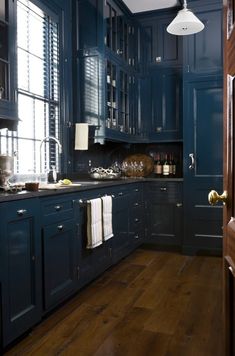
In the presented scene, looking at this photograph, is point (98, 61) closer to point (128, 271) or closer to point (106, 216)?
point (106, 216)

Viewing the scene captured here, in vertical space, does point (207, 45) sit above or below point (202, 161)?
above

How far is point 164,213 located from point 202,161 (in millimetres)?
814

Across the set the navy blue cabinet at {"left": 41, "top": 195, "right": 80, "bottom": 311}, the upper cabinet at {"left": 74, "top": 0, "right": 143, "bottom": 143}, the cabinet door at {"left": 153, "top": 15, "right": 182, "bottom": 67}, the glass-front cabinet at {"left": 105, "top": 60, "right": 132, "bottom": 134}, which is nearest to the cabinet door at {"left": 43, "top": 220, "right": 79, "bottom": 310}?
the navy blue cabinet at {"left": 41, "top": 195, "right": 80, "bottom": 311}

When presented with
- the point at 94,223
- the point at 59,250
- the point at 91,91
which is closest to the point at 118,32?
the point at 91,91

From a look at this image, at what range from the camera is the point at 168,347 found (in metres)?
2.05

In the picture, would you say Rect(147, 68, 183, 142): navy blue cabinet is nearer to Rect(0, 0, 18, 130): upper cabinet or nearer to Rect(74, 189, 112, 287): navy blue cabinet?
Rect(74, 189, 112, 287): navy blue cabinet

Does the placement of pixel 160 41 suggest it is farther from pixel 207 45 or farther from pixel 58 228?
pixel 58 228

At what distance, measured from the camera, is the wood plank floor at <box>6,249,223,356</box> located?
80.3 inches

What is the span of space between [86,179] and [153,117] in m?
1.44

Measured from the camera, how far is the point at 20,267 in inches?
81.0

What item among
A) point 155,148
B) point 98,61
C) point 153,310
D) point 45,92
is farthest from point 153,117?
point 153,310

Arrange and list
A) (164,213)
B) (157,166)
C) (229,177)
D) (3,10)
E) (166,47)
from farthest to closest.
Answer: (157,166) < (166,47) < (164,213) < (3,10) < (229,177)

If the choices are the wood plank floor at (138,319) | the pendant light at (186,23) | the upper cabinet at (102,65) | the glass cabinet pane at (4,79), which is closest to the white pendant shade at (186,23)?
the pendant light at (186,23)

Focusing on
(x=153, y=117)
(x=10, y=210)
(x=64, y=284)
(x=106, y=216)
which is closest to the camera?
(x=10, y=210)
